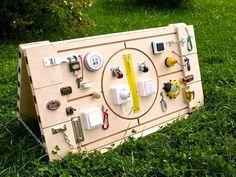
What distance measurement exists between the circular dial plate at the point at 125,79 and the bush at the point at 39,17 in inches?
132

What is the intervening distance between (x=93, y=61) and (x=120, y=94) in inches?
13.3

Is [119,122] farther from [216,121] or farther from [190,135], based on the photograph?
[216,121]

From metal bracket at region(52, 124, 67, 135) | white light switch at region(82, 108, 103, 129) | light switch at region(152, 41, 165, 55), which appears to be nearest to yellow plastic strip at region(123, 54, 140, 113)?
light switch at region(152, 41, 165, 55)

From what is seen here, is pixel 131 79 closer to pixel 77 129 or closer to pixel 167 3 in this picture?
pixel 77 129

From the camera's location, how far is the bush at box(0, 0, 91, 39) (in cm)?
679

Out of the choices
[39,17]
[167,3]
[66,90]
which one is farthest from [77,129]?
[167,3]

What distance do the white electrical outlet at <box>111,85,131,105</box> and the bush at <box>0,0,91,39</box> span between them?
11.7ft

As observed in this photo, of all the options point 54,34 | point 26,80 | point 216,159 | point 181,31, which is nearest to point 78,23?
point 54,34

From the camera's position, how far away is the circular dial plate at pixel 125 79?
352cm

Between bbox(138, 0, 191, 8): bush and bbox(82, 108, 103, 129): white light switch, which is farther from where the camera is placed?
bbox(138, 0, 191, 8): bush

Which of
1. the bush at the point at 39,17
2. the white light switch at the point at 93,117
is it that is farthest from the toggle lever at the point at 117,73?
the bush at the point at 39,17

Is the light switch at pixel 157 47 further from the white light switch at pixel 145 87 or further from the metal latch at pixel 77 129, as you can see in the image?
the metal latch at pixel 77 129

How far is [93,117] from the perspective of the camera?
3355 millimetres

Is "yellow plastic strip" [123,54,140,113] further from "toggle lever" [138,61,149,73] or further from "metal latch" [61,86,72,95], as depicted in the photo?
"metal latch" [61,86,72,95]
